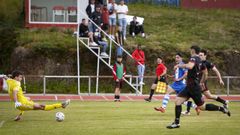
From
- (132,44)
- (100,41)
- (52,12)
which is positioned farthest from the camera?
(132,44)

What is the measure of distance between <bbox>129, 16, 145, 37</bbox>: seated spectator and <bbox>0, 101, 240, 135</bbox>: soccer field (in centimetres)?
1608

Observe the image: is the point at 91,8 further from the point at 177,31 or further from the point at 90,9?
the point at 177,31

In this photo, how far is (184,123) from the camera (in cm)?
1712

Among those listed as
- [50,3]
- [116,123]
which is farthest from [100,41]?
[116,123]

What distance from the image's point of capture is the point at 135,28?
38.3 m

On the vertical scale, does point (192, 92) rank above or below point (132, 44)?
below

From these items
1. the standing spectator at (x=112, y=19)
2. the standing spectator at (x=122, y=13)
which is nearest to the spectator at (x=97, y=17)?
the standing spectator at (x=112, y=19)

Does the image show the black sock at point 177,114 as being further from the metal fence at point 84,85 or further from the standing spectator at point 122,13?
the standing spectator at point 122,13

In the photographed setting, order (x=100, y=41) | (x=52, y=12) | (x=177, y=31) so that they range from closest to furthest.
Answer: (x=100, y=41) < (x=52, y=12) < (x=177, y=31)

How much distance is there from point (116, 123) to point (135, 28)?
857 inches

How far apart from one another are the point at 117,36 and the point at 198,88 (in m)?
17.8

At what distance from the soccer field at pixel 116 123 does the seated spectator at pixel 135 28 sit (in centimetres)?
1608

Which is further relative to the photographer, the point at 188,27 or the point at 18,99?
the point at 188,27

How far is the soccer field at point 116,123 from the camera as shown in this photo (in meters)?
15.0
